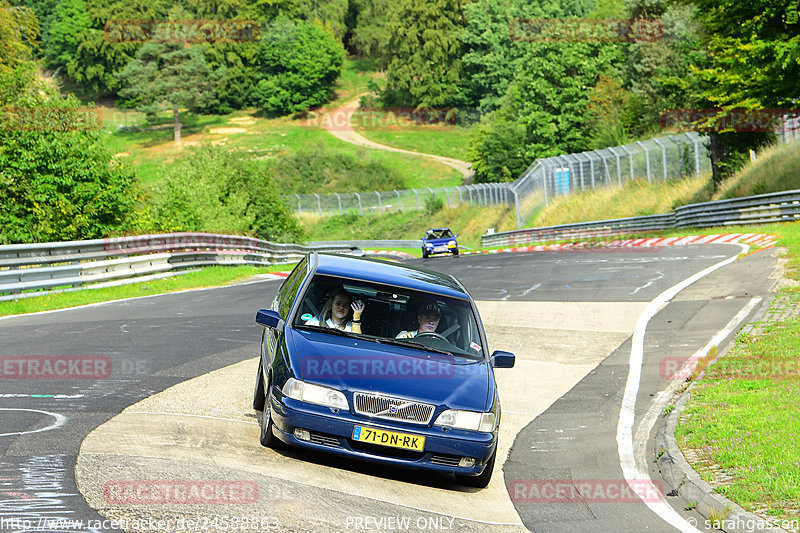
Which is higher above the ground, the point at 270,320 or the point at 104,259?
the point at 270,320

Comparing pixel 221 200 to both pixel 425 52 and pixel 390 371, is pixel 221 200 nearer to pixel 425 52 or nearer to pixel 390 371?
pixel 390 371

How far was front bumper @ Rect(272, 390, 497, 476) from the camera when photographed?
710 centimetres

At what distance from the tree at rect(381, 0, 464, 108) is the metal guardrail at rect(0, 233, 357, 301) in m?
97.1

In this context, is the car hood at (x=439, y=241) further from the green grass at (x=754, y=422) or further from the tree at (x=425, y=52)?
the tree at (x=425, y=52)

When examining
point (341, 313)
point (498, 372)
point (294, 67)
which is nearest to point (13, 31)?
point (498, 372)

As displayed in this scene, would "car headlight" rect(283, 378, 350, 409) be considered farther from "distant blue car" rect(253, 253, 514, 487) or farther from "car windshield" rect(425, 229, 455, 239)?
"car windshield" rect(425, 229, 455, 239)

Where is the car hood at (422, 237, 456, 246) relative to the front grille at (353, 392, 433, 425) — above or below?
below

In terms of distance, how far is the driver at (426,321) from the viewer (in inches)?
329

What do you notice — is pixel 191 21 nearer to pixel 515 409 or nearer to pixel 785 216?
pixel 785 216

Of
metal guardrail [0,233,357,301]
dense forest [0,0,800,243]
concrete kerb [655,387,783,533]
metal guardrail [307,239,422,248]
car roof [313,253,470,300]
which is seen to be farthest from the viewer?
metal guardrail [307,239,422,248]

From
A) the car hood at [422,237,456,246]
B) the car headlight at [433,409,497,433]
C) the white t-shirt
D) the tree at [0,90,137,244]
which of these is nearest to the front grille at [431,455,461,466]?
the car headlight at [433,409,497,433]

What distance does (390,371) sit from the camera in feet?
24.5

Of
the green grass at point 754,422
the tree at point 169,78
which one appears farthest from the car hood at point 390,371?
the tree at point 169,78

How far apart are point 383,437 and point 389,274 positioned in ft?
7.33
